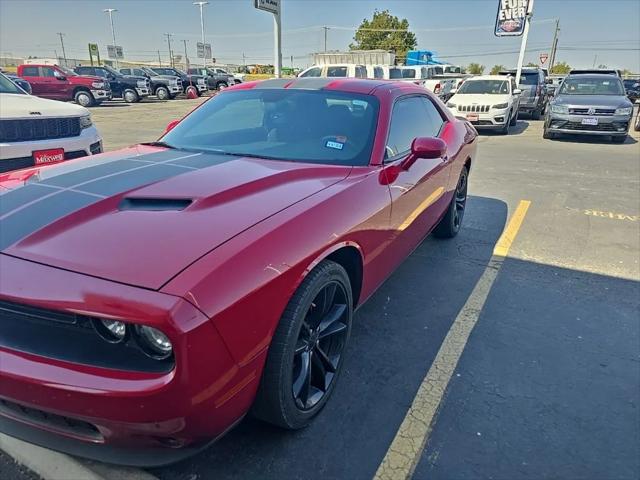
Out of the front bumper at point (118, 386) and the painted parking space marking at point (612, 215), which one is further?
the painted parking space marking at point (612, 215)

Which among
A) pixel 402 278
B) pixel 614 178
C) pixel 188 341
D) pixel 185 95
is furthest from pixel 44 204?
pixel 185 95

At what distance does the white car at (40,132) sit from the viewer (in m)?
4.41

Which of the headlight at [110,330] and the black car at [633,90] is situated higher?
the headlight at [110,330]

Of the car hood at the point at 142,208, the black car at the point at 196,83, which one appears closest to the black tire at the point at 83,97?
the black car at the point at 196,83

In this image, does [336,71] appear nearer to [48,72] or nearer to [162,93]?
[48,72]

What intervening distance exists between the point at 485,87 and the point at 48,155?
12107mm

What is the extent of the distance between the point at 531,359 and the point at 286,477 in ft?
5.47

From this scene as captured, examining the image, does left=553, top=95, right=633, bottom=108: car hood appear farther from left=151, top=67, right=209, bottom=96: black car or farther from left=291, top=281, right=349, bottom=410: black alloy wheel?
left=151, top=67, right=209, bottom=96: black car

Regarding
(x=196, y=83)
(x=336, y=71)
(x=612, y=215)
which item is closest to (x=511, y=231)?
(x=612, y=215)

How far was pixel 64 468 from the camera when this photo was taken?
1.87 m

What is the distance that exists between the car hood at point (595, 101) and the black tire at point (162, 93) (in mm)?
21670

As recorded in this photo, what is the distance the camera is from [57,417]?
1.55 m

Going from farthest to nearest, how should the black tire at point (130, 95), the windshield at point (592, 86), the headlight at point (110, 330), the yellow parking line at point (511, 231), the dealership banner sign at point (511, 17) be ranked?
the black tire at point (130, 95) < the dealership banner sign at point (511, 17) < the windshield at point (592, 86) < the yellow parking line at point (511, 231) < the headlight at point (110, 330)

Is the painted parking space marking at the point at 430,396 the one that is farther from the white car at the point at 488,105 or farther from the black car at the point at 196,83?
the black car at the point at 196,83
